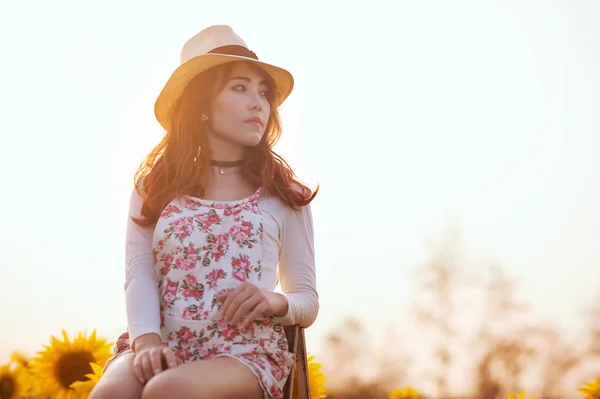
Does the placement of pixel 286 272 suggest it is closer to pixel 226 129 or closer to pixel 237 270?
pixel 237 270

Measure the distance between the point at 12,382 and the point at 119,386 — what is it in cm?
158

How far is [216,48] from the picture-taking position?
302cm

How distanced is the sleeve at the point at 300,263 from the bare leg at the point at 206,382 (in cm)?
34

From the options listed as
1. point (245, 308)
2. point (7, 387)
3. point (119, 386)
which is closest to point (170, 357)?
point (119, 386)

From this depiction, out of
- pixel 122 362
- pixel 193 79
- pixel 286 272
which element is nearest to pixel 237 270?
pixel 286 272

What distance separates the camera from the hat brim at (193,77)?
294cm

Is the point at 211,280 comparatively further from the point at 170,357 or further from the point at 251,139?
the point at 251,139

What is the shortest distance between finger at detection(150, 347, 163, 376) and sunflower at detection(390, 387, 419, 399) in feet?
4.99

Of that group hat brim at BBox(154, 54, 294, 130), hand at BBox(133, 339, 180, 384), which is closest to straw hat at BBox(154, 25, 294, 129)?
hat brim at BBox(154, 54, 294, 130)

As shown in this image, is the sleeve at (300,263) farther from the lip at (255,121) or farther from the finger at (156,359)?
the finger at (156,359)

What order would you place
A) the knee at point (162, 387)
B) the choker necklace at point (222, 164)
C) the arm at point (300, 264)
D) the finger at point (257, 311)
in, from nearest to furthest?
1. the knee at point (162, 387)
2. the finger at point (257, 311)
3. the arm at point (300, 264)
4. the choker necklace at point (222, 164)

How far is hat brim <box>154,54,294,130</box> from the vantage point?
9.65 feet

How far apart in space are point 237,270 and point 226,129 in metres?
0.53

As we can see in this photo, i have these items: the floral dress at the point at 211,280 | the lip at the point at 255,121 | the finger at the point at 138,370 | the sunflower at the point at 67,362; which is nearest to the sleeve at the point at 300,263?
the floral dress at the point at 211,280
